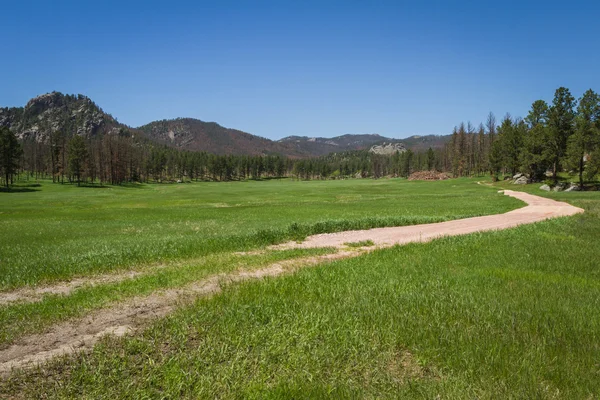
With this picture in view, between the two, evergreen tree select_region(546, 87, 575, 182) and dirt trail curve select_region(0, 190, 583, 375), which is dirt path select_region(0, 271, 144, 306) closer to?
dirt trail curve select_region(0, 190, 583, 375)

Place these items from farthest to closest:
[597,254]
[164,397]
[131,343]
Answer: [597,254] < [131,343] < [164,397]

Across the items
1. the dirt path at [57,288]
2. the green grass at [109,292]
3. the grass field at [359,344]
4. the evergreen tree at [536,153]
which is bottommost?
the dirt path at [57,288]

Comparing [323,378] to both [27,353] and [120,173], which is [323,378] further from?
[120,173]

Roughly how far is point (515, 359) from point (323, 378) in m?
3.01

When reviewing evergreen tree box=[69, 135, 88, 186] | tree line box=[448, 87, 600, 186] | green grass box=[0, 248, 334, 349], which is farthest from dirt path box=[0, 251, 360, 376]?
evergreen tree box=[69, 135, 88, 186]

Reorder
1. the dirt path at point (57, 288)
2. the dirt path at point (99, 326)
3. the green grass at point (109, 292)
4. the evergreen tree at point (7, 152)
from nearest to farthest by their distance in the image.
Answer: the dirt path at point (99, 326) → the green grass at point (109, 292) → the dirt path at point (57, 288) → the evergreen tree at point (7, 152)

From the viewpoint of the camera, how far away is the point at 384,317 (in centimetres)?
680

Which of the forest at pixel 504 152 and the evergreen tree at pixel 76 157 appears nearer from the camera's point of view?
the forest at pixel 504 152

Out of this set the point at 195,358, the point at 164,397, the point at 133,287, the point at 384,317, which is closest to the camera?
the point at 164,397

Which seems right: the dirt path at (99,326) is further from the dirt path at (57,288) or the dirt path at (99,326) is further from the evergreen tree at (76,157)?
the evergreen tree at (76,157)

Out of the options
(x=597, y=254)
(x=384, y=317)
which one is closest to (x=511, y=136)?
(x=597, y=254)

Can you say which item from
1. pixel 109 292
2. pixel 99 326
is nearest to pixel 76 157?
pixel 109 292

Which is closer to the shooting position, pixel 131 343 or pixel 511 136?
pixel 131 343

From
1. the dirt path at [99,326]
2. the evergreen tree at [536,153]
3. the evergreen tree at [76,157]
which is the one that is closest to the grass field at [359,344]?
the dirt path at [99,326]
